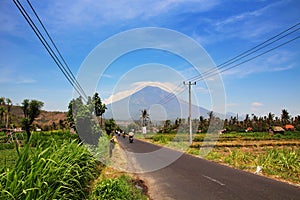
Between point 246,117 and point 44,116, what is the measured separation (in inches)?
3139

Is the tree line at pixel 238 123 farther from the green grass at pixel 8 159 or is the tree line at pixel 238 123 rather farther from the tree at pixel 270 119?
the green grass at pixel 8 159

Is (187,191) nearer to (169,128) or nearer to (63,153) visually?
(63,153)

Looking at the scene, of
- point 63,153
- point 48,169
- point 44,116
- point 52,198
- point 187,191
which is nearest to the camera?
point 52,198

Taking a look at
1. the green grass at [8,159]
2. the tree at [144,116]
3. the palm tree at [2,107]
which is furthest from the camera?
the tree at [144,116]

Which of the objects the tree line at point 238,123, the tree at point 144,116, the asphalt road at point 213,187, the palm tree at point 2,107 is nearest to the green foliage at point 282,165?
the asphalt road at point 213,187

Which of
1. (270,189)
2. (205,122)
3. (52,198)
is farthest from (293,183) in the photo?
(205,122)

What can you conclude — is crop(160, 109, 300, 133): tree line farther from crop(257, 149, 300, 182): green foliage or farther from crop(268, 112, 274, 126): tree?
crop(257, 149, 300, 182): green foliage

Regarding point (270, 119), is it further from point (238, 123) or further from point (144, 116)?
point (144, 116)

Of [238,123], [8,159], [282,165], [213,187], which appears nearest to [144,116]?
[238,123]

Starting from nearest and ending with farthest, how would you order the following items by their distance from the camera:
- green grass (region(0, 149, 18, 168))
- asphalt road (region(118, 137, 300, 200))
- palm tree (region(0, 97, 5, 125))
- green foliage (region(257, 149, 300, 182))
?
green grass (region(0, 149, 18, 168)) < asphalt road (region(118, 137, 300, 200)) < green foliage (region(257, 149, 300, 182)) < palm tree (region(0, 97, 5, 125))

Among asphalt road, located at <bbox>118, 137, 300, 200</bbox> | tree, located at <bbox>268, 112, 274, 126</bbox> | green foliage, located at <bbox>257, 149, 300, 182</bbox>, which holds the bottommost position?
asphalt road, located at <bbox>118, 137, 300, 200</bbox>

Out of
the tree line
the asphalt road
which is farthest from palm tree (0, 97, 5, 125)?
the asphalt road

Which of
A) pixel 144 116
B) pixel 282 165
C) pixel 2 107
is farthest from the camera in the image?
pixel 144 116

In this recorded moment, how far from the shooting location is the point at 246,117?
65000mm
